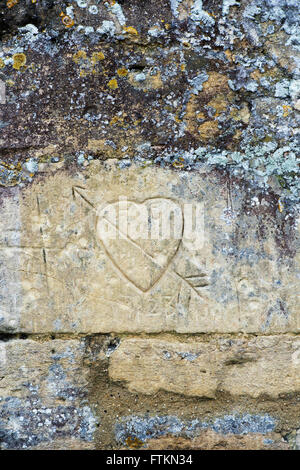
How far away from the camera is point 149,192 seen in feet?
5.52

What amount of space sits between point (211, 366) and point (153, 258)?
1.28 ft

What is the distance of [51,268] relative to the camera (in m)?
1.69

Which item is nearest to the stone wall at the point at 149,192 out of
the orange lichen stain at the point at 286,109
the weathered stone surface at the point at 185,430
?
the orange lichen stain at the point at 286,109

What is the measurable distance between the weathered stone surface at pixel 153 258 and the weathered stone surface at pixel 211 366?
64 mm

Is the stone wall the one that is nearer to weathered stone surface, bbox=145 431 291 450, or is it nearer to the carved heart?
the carved heart

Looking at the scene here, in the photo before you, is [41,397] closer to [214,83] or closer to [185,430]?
[185,430]

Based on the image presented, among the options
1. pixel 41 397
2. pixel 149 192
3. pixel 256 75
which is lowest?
pixel 41 397

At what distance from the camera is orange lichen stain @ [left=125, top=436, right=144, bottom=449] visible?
1722 mm

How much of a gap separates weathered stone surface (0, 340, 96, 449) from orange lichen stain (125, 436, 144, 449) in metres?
0.13

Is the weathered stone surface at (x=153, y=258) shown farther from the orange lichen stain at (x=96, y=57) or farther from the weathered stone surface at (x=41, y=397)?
the orange lichen stain at (x=96, y=57)

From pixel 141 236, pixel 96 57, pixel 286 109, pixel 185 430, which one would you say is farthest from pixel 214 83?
pixel 185 430

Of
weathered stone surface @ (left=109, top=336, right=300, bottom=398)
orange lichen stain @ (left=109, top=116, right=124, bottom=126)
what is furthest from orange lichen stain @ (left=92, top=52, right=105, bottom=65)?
weathered stone surface @ (left=109, top=336, right=300, bottom=398)

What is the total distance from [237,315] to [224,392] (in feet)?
0.84

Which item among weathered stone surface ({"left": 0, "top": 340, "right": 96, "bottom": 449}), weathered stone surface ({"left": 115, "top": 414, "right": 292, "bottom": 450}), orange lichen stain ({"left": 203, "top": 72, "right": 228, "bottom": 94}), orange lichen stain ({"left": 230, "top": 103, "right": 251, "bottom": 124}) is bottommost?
weathered stone surface ({"left": 115, "top": 414, "right": 292, "bottom": 450})
